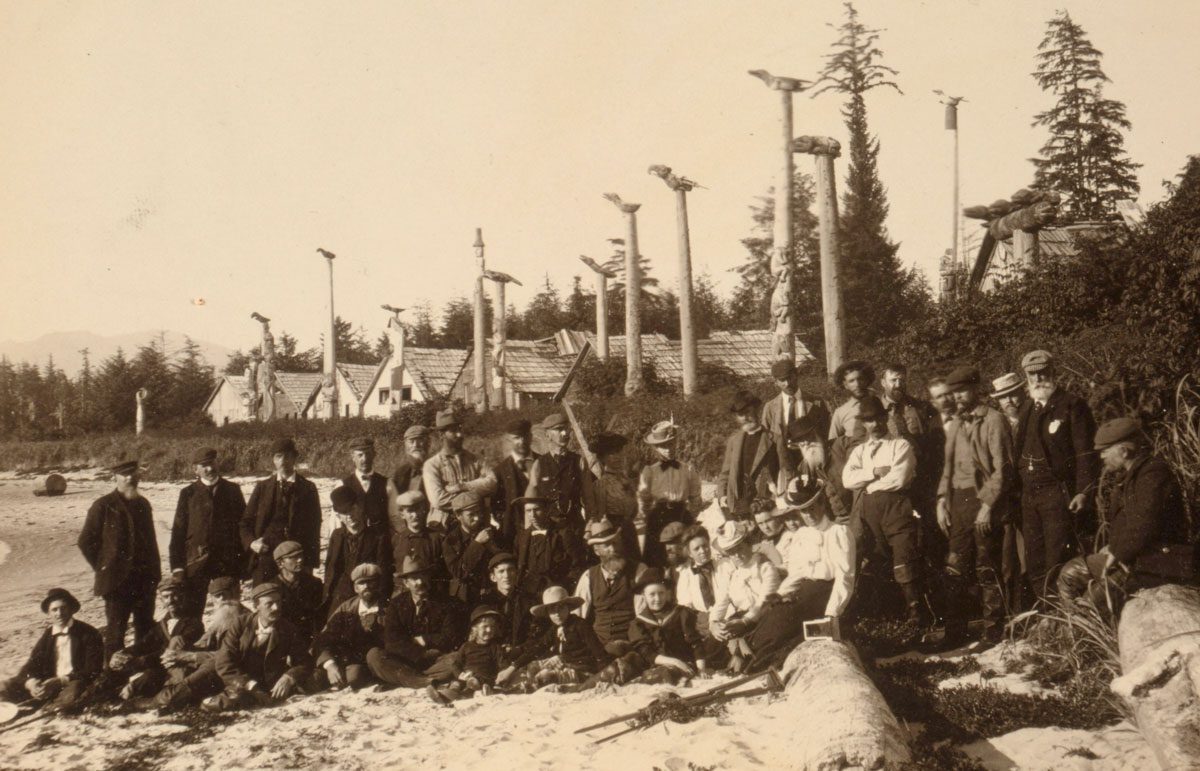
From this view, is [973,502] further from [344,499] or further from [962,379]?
[344,499]

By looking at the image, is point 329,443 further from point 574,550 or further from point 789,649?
point 789,649

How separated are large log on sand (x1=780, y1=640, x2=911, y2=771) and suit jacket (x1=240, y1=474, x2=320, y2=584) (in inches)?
160

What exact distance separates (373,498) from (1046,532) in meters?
4.99

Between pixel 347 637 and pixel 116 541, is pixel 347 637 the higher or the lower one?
the lower one

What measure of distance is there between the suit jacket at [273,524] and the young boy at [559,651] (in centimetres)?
199

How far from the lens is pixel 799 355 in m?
23.8

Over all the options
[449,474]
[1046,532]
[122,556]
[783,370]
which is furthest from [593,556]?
[122,556]

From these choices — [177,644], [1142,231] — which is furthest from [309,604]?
[1142,231]

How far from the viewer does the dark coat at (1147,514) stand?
4930 mm

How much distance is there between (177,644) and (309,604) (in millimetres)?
1007

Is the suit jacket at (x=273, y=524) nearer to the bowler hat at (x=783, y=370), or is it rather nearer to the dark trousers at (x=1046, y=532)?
the bowler hat at (x=783, y=370)

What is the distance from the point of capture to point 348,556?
722 centimetres

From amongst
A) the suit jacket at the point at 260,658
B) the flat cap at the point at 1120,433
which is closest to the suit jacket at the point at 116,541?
the suit jacket at the point at 260,658

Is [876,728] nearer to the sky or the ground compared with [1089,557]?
nearer to the ground
